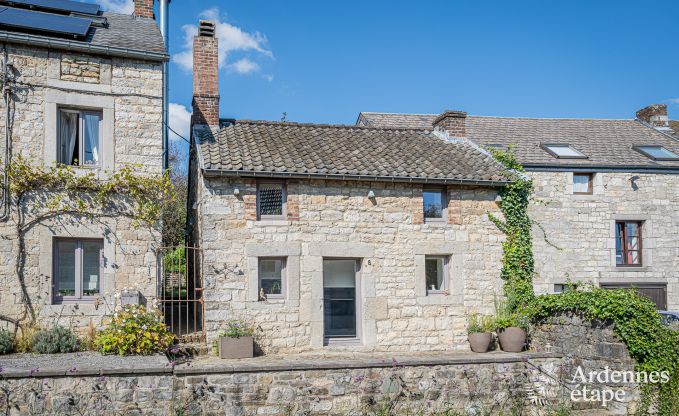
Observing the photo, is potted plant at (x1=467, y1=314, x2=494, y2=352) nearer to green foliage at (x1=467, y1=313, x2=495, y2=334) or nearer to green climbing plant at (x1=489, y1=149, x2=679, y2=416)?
green foliage at (x1=467, y1=313, x2=495, y2=334)

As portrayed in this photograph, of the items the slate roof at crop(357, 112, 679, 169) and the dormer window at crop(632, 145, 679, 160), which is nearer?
the slate roof at crop(357, 112, 679, 169)

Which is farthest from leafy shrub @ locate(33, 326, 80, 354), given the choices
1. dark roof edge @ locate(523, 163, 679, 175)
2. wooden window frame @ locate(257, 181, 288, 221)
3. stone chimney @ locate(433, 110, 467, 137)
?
dark roof edge @ locate(523, 163, 679, 175)

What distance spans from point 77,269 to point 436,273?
7.46 meters

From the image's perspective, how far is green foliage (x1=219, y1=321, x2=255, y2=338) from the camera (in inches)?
447

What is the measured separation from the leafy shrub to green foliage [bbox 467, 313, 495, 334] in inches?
313

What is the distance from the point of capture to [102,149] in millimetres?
11797

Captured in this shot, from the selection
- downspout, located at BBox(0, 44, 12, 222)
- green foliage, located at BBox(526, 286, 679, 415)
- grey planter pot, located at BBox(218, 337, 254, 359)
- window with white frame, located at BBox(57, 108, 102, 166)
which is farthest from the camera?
window with white frame, located at BBox(57, 108, 102, 166)

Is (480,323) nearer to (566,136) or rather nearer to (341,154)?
(341,154)

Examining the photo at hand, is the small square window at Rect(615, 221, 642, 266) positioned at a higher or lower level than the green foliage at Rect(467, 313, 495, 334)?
higher

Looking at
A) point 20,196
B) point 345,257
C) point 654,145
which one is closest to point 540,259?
point 654,145

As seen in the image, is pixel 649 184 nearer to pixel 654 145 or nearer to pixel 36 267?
pixel 654 145

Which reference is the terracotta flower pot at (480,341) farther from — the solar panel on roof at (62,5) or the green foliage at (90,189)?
the solar panel on roof at (62,5)

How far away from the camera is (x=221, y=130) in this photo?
45.9ft

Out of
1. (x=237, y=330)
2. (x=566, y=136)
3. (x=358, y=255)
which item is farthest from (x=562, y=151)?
(x=237, y=330)
